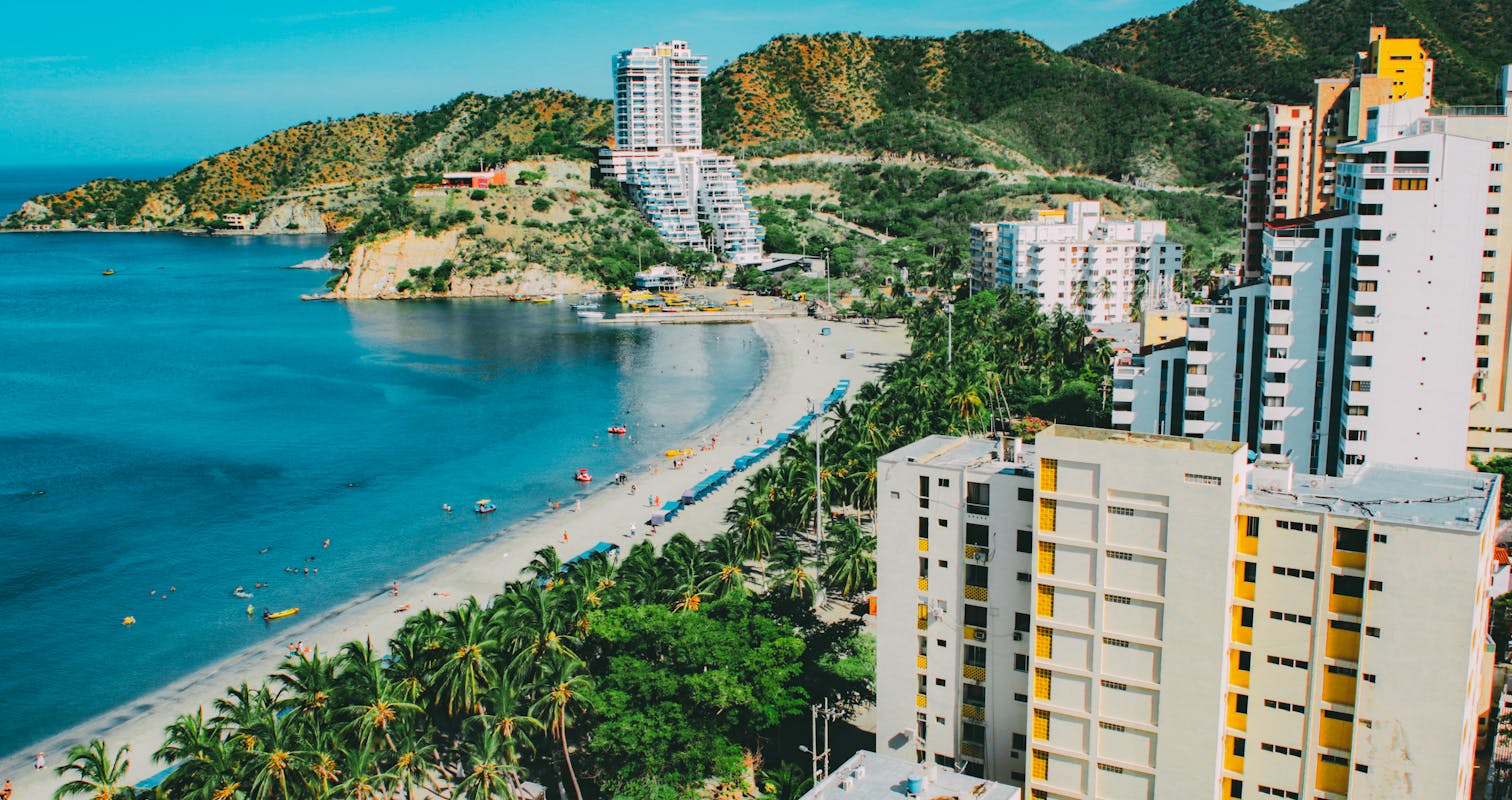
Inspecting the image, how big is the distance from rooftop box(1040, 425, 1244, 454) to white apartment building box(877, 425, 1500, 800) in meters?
0.08

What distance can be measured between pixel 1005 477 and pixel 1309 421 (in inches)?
924

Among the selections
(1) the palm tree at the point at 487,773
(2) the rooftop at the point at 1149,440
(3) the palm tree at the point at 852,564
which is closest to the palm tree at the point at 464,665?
(1) the palm tree at the point at 487,773

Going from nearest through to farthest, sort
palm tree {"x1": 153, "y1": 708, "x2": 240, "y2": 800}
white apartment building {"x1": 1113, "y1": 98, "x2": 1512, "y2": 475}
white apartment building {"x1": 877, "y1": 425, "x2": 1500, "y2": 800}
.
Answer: white apartment building {"x1": 877, "y1": 425, "x2": 1500, "y2": 800}
palm tree {"x1": 153, "y1": 708, "x2": 240, "y2": 800}
white apartment building {"x1": 1113, "y1": 98, "x2": 1512, "y2": 475}

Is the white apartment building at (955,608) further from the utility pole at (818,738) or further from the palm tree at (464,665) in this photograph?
the palm tree at (464,665)

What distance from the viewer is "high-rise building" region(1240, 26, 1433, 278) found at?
210ft

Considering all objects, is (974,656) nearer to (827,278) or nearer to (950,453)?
(950,453)

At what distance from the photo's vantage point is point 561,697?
1353 inches

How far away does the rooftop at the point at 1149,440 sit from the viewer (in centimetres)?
2833

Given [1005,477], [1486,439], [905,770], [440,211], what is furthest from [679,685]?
[440,211]

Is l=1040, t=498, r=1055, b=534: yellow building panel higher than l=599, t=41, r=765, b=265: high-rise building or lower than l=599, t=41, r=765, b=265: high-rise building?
lower

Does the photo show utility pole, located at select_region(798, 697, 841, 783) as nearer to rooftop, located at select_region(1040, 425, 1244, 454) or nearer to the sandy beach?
rooftop, located at select_region(1040, 425, 1244, 454)

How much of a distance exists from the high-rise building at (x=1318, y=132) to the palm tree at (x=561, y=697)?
4396cm

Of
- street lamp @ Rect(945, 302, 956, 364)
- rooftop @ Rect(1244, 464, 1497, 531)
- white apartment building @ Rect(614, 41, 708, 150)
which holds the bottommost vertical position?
street lamp @ Rect(945, 302, 956, 364)

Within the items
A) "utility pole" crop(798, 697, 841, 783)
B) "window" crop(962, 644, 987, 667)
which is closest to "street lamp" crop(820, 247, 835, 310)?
"utility pole" crop(798, 697, 841, 783)
